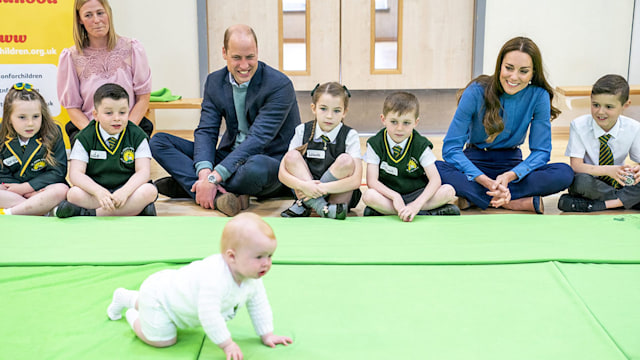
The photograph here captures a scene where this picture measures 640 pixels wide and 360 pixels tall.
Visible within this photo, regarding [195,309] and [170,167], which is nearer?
[195,309]

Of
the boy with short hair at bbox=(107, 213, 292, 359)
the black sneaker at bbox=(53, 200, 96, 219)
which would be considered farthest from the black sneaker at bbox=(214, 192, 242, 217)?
the boy with short hair at bbox=(107, 213, 292, 359)

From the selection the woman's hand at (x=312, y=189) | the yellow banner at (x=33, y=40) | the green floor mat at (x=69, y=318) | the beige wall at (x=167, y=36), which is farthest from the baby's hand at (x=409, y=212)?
the beige wall at (x=167, y=36)

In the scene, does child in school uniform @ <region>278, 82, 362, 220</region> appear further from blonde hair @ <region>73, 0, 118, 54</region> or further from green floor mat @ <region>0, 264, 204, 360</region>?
blonde hair @ <region>73, 0, 118, 54</region>

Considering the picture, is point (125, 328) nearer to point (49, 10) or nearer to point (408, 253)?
point (408, 253)

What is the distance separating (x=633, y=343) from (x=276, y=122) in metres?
1.97

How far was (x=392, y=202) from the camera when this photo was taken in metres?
2.71

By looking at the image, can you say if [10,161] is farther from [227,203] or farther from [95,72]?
[227,203]

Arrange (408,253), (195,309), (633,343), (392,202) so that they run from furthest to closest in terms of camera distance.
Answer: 1. (392,202)
2. (408,253)
3. (633,343)
4. (195,309)

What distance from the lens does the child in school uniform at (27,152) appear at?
2.81m

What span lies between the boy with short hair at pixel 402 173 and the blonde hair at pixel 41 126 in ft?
4.68

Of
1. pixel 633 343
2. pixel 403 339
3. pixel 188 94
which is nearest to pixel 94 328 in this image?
pixel 403 339

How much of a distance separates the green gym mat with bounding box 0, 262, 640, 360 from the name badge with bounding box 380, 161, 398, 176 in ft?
2.42

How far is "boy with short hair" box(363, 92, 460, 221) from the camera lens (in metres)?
2.66

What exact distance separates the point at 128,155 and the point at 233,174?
488 millimetres
